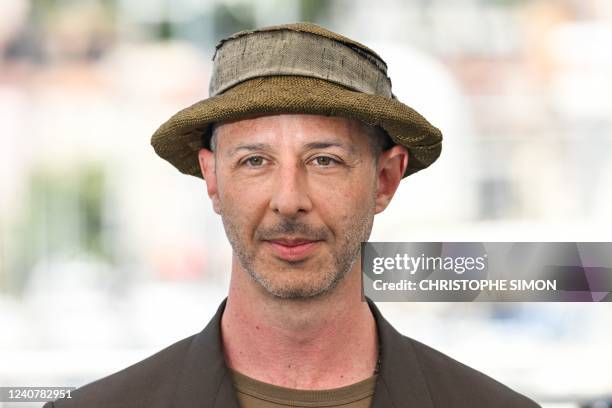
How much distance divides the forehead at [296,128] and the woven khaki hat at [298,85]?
2 cm

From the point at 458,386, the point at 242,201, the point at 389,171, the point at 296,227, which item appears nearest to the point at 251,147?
the point at 242,201

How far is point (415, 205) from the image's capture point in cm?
328

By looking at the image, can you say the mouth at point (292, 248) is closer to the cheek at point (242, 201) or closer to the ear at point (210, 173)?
the cheek at point (242, 201)

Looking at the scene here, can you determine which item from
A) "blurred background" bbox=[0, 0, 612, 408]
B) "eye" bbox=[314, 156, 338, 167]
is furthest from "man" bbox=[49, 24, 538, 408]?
"blurred background" bbox=[0, 0, 612, 408]

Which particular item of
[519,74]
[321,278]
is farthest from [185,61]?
[321,278]

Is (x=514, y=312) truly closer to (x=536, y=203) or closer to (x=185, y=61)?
(x=536, y=203)

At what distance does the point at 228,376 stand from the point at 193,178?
3.83ft

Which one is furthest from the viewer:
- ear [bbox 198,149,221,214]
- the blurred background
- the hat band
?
the blurred background

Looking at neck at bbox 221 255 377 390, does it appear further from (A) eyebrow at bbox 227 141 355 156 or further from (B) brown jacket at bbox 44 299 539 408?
(A) eyebrow at bbox 227 141 355 156

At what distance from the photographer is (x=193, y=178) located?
332 cm

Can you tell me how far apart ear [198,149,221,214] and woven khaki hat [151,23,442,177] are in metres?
0.05

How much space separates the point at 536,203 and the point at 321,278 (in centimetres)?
153

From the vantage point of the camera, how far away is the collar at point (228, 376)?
2.30m

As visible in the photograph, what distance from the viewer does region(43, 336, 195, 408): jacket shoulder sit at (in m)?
2.41
